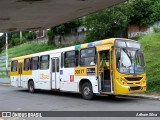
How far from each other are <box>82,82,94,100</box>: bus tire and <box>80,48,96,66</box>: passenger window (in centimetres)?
109

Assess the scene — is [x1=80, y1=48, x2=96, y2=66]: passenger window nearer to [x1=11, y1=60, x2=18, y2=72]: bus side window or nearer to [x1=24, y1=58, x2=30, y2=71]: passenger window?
[x1=24, y1=58, x2=30, y2=71]: passenger window

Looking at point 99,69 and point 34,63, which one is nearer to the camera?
point 99,69

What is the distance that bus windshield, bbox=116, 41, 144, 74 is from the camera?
1520cm

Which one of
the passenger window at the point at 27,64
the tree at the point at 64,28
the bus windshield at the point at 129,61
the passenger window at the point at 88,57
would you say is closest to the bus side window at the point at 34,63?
the passenger window at the point at 27,64

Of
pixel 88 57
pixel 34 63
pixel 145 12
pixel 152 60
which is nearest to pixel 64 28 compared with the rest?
pixel 145 12

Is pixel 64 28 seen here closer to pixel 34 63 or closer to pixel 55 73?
pixel 34 63

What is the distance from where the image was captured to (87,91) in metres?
16.6

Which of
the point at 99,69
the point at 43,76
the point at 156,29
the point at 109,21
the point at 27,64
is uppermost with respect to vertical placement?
the point at 109,21

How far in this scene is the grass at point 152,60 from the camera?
18.6 meters

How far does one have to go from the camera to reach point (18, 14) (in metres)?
8.51

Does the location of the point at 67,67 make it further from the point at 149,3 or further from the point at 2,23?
the point at 149,3

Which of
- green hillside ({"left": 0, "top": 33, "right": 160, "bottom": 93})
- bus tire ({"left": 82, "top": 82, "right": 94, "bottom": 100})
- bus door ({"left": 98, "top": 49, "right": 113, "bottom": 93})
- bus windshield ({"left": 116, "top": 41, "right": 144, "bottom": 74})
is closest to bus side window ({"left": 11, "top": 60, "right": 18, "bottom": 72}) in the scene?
green hillside ({"left": 0, "top": 33, "right": 160, "bottom": 93})

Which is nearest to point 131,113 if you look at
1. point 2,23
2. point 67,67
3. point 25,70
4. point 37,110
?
point 37,110

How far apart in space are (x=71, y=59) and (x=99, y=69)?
284 centimetres
